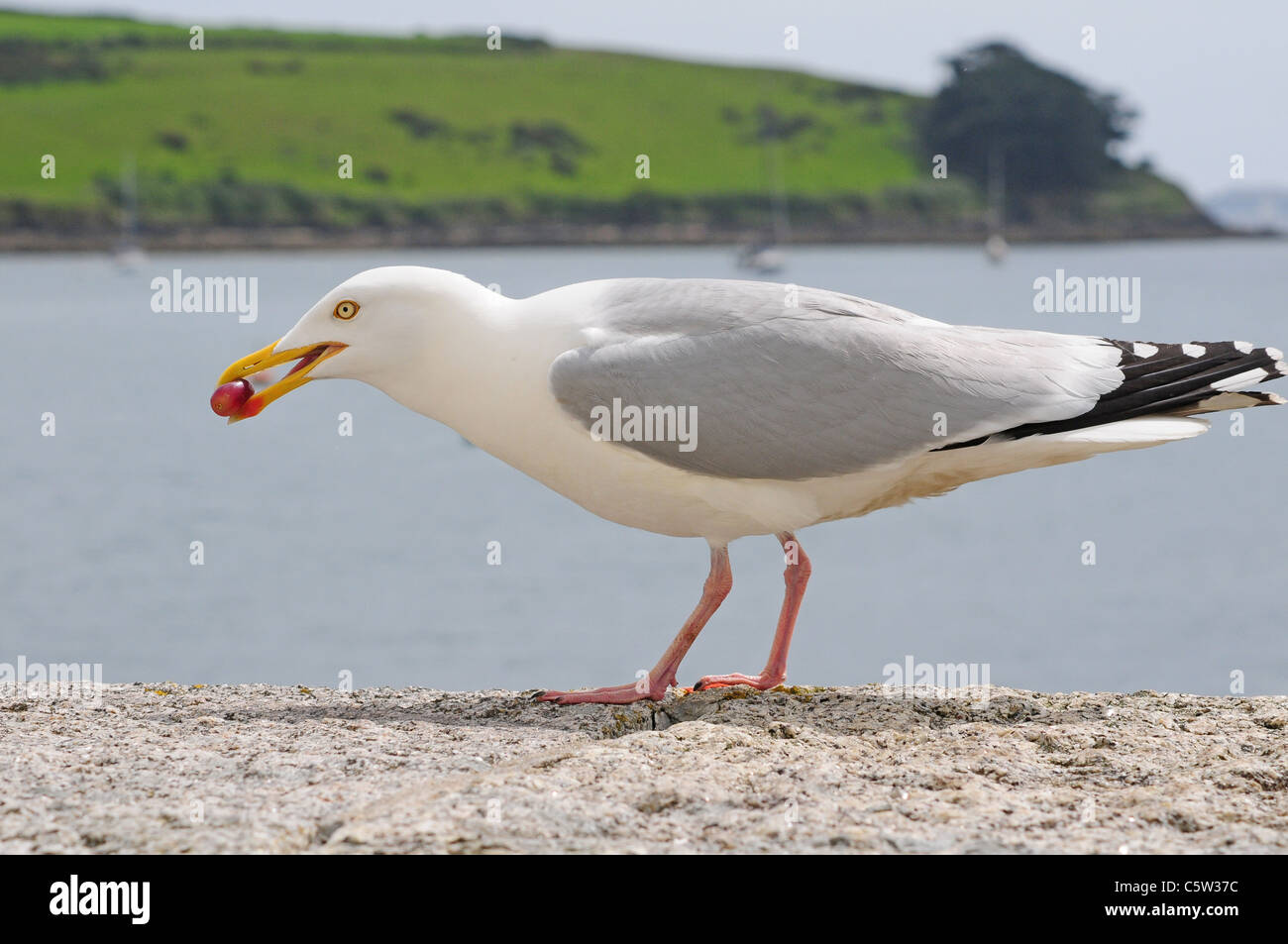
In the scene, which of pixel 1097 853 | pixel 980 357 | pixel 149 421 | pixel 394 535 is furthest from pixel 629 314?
pixel 149 421

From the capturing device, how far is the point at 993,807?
4.47 m

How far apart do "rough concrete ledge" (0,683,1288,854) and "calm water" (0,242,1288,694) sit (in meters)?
5.75

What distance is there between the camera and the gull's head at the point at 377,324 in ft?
19.9

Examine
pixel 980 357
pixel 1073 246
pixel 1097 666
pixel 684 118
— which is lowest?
pixel 1097 666

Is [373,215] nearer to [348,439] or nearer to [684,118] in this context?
[684,118]

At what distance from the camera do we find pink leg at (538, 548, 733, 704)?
247 inches

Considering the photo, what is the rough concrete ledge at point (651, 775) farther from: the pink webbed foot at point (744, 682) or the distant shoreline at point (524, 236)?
the distant shoreline at point (524, 236)

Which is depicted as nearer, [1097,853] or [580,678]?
[1097,853]

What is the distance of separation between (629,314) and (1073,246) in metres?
114

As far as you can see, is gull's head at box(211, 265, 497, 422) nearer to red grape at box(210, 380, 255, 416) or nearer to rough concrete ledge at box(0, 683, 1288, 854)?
red grape at box(210, 380, 255, 416)

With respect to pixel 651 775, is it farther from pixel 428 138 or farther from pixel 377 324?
pixel 428 138

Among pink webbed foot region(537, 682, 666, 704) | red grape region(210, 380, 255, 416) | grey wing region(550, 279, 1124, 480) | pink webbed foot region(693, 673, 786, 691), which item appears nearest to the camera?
grey wing region(550, 279, 1124, 480)

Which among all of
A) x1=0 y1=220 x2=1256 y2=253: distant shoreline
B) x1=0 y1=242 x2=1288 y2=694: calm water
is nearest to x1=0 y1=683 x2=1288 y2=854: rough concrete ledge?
x1=0 y1=242 x2=1288 y2=694: calm water

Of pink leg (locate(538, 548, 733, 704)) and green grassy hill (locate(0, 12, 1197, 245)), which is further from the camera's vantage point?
green grassy hill (locate(0, 12, 1197, 245))
